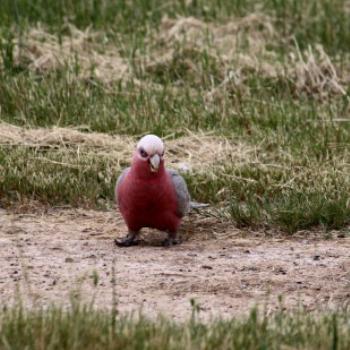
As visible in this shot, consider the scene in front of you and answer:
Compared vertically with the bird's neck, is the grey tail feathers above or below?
below

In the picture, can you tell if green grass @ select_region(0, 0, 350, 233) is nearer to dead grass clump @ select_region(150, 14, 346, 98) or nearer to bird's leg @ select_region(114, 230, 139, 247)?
dead grass clump @ select_region(150, 14, 346, 98)

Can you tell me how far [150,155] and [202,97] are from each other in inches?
118

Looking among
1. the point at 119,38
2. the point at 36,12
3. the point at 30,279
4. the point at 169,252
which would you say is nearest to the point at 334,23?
the point at 119,38

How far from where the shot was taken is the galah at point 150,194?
6594mm

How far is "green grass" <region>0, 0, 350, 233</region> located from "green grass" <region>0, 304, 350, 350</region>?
2.31m

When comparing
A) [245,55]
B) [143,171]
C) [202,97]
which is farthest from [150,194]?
[245,55]

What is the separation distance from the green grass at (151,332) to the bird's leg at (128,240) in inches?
74.8

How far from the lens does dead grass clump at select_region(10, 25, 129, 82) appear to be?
32.7 ft

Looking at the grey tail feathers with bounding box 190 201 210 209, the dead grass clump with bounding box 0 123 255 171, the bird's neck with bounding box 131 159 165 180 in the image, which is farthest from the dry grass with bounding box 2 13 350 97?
the bird's neck with bounding box 131 159 165 180

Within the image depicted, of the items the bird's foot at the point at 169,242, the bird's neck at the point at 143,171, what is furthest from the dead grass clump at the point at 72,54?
the bird's neck at the point at 143,171

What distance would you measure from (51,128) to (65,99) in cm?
52

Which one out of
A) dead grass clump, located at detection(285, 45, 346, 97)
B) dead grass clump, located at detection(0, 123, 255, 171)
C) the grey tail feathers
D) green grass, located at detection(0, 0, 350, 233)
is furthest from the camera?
dead grass clump, located at detection(285, 45, 346, 97)

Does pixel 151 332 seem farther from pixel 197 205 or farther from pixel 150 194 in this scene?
pixel 197 205

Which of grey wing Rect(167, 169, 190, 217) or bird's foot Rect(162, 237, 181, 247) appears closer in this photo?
grey wing Rect(167, 169, 190, 217)
